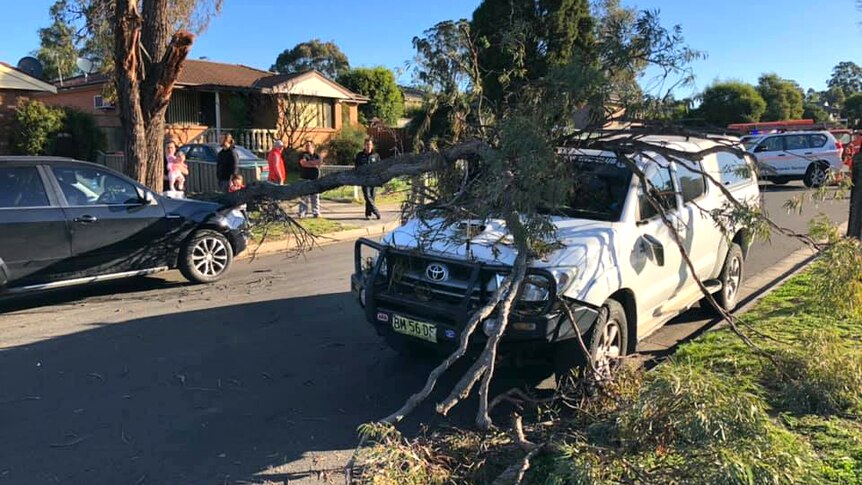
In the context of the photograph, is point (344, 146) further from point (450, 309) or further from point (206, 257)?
point (450, 309)

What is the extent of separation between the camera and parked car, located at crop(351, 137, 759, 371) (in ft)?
14.6

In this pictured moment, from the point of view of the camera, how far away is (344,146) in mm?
31266

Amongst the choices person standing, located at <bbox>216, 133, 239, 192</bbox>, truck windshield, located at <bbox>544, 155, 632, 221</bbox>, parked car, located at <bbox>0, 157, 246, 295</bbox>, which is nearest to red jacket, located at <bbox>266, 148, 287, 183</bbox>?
person standing, located at <bbox>216, 133, 239, 192</bbox>

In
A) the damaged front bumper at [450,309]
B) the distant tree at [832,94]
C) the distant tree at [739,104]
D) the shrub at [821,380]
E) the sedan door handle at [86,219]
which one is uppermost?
the distant tree at [832,94]

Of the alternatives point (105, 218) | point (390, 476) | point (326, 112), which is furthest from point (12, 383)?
point (326, 112)

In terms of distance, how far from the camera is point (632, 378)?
432 cm

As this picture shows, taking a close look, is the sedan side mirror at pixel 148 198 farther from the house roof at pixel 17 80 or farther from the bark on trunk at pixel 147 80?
the house roof at pixel 17 80

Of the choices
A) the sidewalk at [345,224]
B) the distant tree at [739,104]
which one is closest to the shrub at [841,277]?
the sidewalk at [345,224]

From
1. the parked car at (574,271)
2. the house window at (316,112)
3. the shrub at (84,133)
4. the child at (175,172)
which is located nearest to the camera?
the parked car at (574,271)

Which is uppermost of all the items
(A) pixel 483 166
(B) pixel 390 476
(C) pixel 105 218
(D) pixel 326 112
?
(D) pixel 326 112

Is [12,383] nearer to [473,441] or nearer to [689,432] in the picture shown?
[473,441]

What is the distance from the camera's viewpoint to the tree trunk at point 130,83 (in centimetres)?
1043

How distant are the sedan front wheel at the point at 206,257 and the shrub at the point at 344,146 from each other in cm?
2233

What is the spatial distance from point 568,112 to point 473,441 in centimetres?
221
